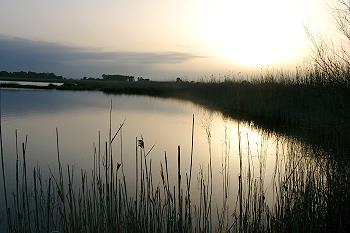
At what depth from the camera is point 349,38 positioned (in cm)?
787

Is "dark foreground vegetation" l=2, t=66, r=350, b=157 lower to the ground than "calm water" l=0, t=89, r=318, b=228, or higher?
higher

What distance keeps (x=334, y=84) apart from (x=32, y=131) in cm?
846

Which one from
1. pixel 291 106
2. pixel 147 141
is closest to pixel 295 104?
pixel 291 106

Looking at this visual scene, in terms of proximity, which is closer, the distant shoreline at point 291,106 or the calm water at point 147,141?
the distant shoreline at point 291,106

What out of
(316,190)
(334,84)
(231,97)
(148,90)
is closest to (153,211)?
(316,190)

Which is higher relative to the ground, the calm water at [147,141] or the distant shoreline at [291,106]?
the distant shoreline at [291,106]

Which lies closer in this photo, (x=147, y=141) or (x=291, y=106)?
(x=147, y=141)

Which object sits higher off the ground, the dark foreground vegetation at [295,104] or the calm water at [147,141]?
the dark foreground vegetation at [295,104]

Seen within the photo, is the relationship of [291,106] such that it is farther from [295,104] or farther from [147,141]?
[147,141]

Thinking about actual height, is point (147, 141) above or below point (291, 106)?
below

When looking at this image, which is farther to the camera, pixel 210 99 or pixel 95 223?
pixel 210 99

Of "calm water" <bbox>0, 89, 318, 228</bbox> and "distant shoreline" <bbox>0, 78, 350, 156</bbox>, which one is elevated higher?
"distant shoreline" <bbox>0, 78, 350, 156</bbox>

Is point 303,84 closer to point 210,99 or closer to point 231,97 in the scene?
point 231,97

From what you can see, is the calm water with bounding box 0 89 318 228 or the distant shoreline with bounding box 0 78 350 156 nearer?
the distant shoreline with bounding box 0 78 350 156
